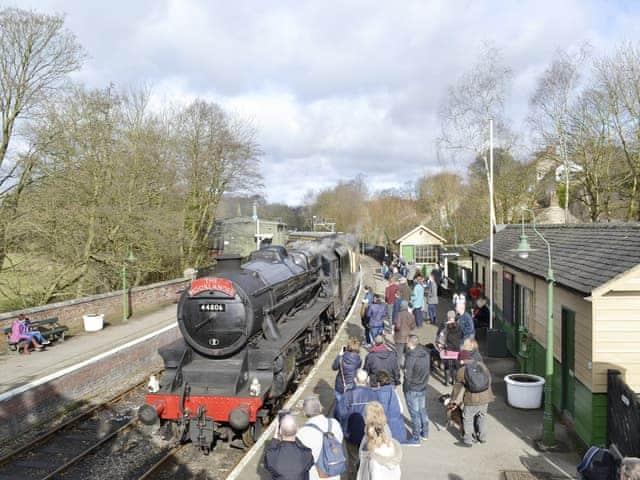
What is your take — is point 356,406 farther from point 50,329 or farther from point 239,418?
point 50,329

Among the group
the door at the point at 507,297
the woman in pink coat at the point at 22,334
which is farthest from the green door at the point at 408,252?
the woman in pink coat at the point at 22,334

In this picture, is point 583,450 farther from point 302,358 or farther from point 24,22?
point 24,22

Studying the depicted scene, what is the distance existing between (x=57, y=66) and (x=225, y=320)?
1462 cm

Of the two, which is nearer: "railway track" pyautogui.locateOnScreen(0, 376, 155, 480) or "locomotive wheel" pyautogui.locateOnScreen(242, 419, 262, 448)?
"railway track" pyautogui.locateOnScreen(0, 376, 155, 480)

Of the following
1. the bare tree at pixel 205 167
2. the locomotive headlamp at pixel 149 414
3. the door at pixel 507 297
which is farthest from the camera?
the bare tree at pixel 205 167

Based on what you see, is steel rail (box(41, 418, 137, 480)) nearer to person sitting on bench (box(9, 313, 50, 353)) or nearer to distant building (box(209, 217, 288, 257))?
person sitting on bench (box(9, 313, 50, 353))

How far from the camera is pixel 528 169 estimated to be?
25.4 meters

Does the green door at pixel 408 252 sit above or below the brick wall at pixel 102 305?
above

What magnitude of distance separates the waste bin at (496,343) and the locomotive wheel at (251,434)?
6.45m

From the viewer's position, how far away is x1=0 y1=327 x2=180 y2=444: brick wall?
29.6ft

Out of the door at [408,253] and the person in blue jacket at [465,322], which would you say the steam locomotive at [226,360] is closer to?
the person in blue jacket at [465,322]

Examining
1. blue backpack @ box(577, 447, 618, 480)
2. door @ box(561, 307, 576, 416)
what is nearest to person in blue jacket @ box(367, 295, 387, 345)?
door @ box(561, 307, 576, 416)

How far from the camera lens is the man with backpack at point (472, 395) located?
273 inches

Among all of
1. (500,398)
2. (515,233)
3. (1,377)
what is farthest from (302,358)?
(515,233)
